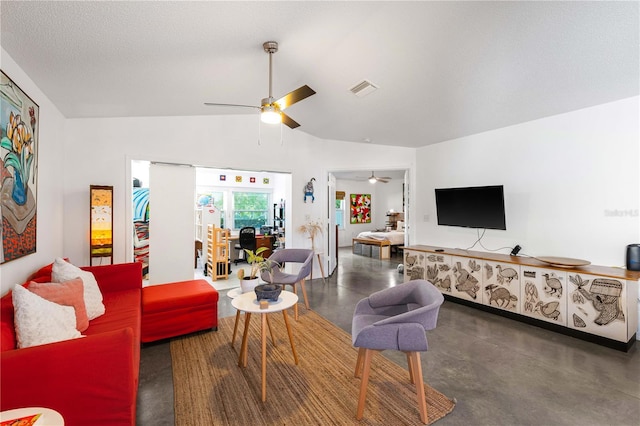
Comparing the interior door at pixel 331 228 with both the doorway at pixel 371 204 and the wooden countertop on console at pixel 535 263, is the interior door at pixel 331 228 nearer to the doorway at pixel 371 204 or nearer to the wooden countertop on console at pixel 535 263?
the wooden countertop on console at pixel 535 263

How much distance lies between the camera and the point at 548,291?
323 cm

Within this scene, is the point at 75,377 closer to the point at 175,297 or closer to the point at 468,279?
the point at 175,297

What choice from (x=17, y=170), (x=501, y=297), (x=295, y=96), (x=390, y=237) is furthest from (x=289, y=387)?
(x=390, y=237)

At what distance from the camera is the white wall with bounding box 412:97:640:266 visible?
3088 millimetres

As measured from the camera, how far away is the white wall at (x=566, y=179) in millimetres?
3088

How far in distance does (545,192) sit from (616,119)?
1012mm

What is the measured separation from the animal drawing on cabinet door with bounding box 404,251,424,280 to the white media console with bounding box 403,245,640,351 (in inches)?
7.5

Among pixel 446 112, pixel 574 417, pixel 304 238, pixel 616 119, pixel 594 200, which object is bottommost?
pixel 574 417

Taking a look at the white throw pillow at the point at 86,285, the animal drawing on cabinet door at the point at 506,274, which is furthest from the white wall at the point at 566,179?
the white throw pillow at the point at 86,285

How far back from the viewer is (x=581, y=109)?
336 centimetres

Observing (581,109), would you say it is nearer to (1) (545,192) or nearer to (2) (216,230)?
(1) (545,192)

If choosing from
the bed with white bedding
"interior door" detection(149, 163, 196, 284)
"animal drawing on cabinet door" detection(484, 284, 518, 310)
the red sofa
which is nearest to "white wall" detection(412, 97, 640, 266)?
"animal drawing on cabinet door" detection(484, 284, 518, 310)

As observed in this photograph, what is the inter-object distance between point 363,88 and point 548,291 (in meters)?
3.15

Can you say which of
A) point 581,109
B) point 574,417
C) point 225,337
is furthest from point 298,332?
point 581,109
